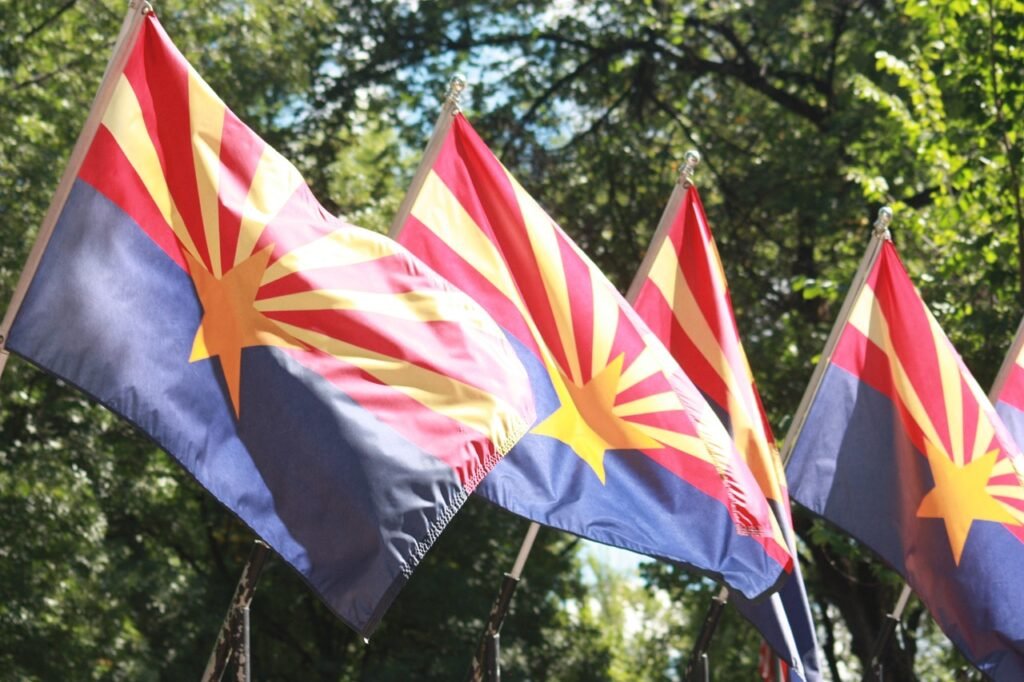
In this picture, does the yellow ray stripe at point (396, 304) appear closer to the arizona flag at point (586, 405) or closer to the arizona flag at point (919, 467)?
the arizona flag at point (586, 405)

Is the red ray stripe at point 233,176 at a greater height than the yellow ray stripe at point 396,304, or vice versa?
the red ray stripe at point 233,176

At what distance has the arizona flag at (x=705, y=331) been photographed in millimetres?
7766

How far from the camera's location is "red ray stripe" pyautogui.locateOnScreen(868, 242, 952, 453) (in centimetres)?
834

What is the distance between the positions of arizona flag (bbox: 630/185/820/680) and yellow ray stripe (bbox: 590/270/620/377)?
3.53 ft

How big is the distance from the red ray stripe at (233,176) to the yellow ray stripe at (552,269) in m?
1.44

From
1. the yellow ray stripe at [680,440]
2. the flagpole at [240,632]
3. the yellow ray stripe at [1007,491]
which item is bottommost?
the flagpole at [240,632]

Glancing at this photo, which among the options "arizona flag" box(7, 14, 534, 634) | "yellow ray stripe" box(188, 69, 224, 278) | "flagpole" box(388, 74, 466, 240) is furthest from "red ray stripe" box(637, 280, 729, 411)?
"yellow ray stripe" box(188, 69, 224, 278)

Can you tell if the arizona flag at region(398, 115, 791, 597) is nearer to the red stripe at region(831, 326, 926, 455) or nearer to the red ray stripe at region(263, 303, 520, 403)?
the red ray stripe at region(263, 303, 520, 403)

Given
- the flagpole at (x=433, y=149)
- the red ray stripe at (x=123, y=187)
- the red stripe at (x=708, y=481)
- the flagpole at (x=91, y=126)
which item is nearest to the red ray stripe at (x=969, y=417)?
the red stripe at (x=708, y=481)

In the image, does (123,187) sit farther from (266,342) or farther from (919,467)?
(919,467)

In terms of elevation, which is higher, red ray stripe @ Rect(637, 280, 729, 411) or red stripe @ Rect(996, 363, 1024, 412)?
red stripe @ Rect(996, 363, 1024, 412)

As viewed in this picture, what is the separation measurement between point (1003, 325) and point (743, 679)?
10.3 meters

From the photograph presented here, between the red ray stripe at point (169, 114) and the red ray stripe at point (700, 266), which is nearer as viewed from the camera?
the red ray stripe at point (169, 114)

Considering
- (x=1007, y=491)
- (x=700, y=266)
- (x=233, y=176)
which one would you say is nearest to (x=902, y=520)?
(x=1007, y=491)
